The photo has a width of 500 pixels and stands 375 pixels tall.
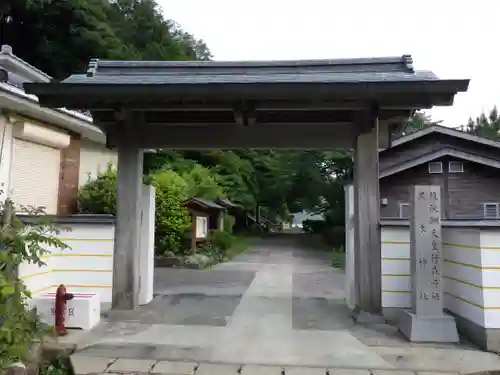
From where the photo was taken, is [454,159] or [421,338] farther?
[454,159]

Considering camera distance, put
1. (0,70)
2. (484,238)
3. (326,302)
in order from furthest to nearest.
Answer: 1. (326,302)
2. (0,70)
3. (484,238)

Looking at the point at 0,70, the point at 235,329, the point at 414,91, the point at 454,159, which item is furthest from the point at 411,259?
the point at 454,159

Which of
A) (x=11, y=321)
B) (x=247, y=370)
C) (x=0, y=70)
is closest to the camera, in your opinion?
(x=11, y=321)

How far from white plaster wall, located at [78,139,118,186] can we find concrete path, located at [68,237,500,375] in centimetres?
409

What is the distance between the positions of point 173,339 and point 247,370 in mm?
1386

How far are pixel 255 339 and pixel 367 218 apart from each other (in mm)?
2465

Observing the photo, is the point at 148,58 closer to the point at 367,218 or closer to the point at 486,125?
the point at 367,218

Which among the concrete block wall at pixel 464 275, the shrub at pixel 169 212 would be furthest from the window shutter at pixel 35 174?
the concrete block wall at pixel 464 275

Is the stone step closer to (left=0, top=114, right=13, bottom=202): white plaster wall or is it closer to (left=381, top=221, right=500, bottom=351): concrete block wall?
(left=381, top=221, right=500, bottom=351): concrete block wall

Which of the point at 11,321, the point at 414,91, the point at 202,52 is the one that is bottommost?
the point at 11,321

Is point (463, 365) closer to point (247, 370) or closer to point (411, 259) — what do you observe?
point (411, 259)

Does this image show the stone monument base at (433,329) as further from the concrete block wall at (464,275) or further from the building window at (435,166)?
the building window at (435,166)

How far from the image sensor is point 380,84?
5414 millimetres

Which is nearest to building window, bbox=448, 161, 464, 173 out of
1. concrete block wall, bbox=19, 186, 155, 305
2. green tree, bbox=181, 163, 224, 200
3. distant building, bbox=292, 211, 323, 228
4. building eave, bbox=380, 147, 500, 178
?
building eave, bbox=380, 147, 500, 178
